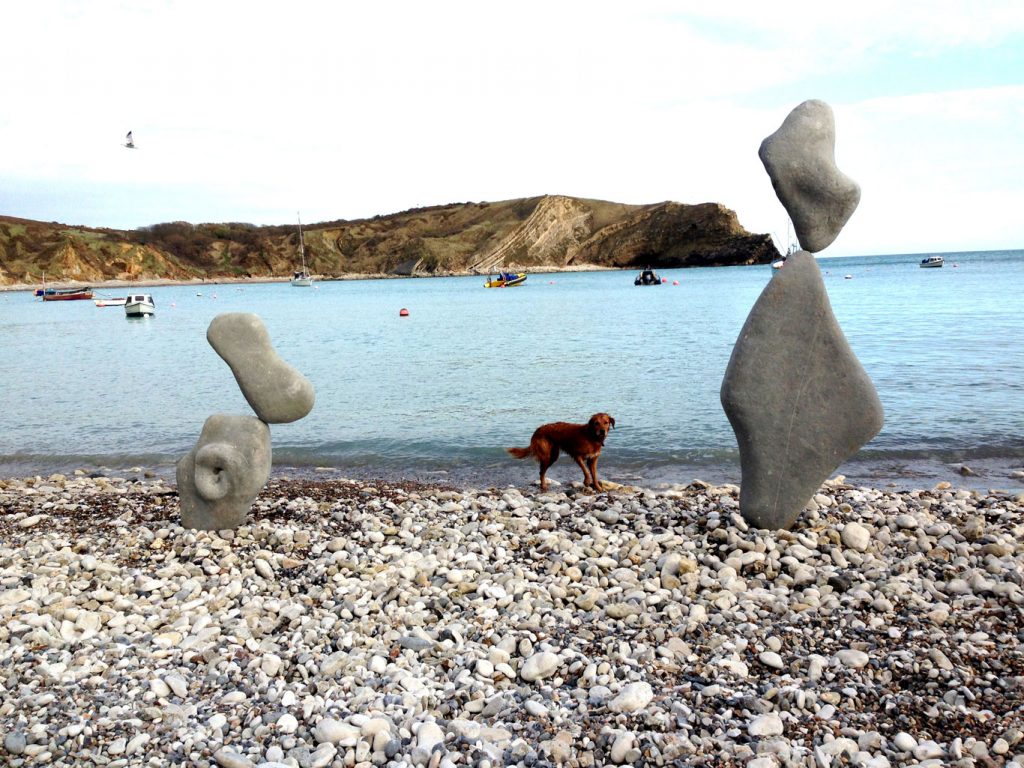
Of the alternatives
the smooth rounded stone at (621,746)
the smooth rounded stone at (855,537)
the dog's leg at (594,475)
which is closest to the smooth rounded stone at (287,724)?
the smooth rounded stone at (621,746)

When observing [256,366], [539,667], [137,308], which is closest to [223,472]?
[256,366]

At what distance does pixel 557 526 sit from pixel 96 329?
44858 millimetres

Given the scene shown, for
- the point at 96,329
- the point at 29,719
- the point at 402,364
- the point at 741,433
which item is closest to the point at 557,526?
the point at 741,433

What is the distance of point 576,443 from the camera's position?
9.26 meters

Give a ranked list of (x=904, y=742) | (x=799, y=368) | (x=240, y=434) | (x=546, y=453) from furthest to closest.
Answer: (x=546, y=453)
(x=240, y=434)
(x=799, y=368)
(x=904, y=742)

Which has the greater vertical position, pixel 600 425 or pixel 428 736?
pixel 600 425

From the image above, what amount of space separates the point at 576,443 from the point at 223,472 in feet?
12.2

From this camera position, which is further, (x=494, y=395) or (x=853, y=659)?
(x=494, y=395)

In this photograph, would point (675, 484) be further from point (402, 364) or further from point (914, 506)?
point (402, 364)

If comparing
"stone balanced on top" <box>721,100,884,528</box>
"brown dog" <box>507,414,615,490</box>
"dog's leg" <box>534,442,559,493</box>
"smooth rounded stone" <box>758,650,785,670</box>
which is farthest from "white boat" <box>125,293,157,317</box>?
"smooth rounded stone" <box>758,650,785,670</box>

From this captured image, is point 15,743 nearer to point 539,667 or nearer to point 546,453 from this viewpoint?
point 539,667

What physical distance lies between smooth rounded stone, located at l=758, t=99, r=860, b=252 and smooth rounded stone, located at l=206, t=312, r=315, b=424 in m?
4.45

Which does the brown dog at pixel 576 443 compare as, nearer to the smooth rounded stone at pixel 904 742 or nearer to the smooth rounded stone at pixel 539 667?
the smooth rounded stone at pixel 539 667

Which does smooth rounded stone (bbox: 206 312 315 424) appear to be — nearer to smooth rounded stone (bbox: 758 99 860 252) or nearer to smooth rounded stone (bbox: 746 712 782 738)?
smooth rounded stone (bbox: 758 99 860 252)
